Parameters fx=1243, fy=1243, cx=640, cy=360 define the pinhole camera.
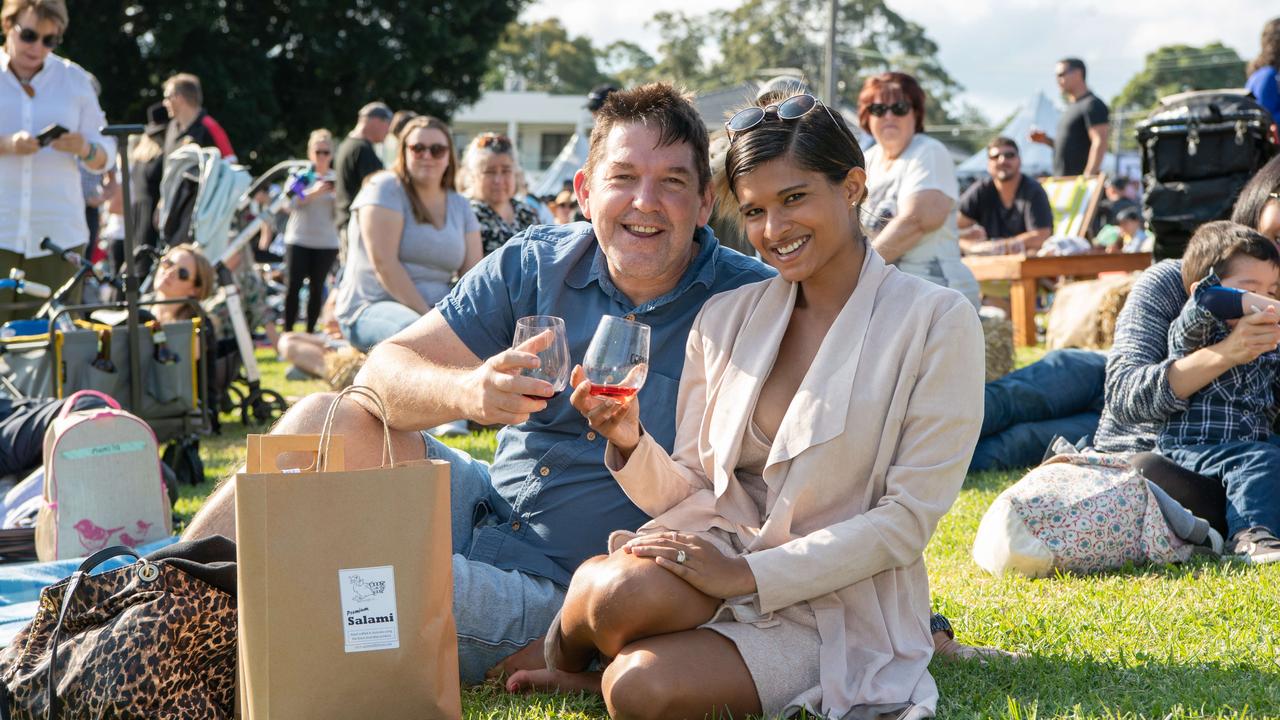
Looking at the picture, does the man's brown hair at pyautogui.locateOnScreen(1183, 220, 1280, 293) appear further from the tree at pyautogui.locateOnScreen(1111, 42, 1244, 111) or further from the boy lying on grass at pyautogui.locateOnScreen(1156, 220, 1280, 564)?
the tree at pyautogui.locateOnScreen(1111, 42, 1244, 111)

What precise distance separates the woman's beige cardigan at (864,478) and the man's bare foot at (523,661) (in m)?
0.56

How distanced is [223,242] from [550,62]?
85051 millimetres

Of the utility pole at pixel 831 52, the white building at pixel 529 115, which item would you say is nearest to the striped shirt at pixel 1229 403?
the utility pole at pixel 831 52

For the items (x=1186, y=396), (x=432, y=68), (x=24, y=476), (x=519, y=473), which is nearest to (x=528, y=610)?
(x=519, y=473)

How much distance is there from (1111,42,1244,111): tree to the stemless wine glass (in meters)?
101

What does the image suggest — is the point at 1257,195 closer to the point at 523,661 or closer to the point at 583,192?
the point at 583,192

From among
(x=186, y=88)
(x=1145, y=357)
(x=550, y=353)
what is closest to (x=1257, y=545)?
(x=1145, y=357)

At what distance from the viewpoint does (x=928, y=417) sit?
2.85 metres

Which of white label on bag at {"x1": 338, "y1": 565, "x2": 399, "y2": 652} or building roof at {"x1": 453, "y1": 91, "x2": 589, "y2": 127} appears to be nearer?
white label on bag at {"x1": 338, "y1": 565, "x2": 399, "y2": 652}

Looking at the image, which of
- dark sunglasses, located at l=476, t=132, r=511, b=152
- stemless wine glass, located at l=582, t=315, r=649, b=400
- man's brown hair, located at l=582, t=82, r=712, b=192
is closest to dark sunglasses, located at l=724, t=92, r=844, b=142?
man's brown hair, located at l=582, t=82, r=712, b=192

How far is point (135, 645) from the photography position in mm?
2814

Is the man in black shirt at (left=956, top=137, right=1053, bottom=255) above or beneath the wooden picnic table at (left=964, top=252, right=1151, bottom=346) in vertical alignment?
above

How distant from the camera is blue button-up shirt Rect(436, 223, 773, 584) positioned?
345cm

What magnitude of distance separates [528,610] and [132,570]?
3.29 ft
